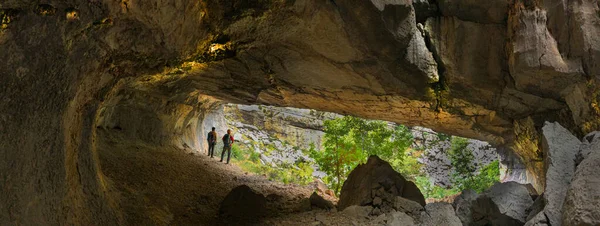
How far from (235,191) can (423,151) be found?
22.4m

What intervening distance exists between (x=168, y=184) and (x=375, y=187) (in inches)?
185

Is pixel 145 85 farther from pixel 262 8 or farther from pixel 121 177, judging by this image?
pixel 262 8

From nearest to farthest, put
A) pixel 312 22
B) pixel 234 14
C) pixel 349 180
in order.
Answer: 1. pixel 234 14
2. pixel 312 22
3. pixel 349 180

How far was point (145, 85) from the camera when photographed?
10883 millimetres

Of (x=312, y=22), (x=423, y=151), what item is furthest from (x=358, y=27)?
(x=423, y=151)

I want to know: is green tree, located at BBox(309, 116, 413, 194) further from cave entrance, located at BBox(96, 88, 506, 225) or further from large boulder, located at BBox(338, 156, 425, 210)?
large boulder, located at BBox(338, 156, 425, 210)

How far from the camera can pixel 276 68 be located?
9.54 metres

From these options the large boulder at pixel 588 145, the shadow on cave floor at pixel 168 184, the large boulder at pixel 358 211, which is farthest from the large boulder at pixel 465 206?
the shadow on cave floor at pixel 168 184

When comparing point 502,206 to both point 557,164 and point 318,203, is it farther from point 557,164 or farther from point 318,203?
point 318,203

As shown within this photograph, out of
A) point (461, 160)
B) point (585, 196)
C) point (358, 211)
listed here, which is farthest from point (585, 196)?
point (461, 160)

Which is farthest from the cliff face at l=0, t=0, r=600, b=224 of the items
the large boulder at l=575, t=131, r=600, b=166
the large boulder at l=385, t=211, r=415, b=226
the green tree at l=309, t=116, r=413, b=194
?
the large boulder at l=385, t=211, r=415, b=226

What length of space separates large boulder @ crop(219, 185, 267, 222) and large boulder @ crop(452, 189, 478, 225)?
4.06 m

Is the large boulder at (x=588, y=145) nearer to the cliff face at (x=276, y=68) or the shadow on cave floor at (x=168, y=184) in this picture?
the cliff face at (x=276, y=68)

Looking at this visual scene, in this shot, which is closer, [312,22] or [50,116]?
[50,116]
